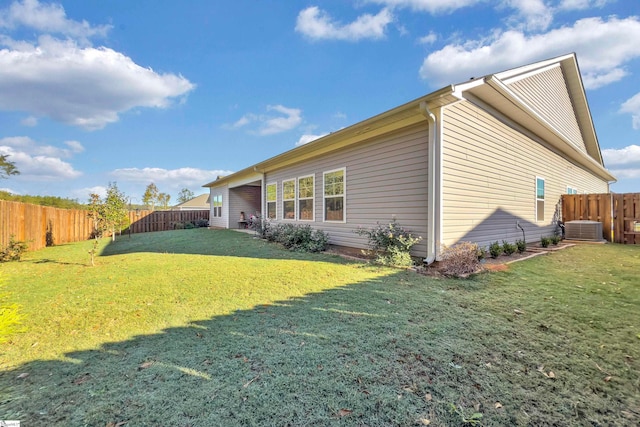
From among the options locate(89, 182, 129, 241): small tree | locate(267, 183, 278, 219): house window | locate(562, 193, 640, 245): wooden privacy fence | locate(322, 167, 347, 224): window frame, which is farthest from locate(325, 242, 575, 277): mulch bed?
locate(89, 182, 129, 241): small tree

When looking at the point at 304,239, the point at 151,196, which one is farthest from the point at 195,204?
the point at 304,239

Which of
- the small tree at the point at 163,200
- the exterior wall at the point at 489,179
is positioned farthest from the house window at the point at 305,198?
the small tree at the point at 163,200

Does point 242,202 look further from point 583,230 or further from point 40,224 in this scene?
point 583,230

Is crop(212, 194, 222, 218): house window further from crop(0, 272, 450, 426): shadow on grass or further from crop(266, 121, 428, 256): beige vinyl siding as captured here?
crop(0, 272, 450, 426): shadow on grass

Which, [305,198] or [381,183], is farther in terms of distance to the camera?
[305,198]

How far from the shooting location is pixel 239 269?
5742mm

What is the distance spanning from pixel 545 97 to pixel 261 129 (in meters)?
15.2

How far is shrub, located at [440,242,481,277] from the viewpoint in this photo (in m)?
5.03

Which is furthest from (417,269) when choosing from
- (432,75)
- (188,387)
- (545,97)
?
(432,75)

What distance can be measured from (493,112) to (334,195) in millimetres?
4897

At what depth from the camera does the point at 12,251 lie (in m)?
7.46

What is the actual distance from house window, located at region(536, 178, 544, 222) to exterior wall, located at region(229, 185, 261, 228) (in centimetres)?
1347

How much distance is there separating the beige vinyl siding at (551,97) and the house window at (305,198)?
6.55m

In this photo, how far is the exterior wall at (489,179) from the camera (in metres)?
5.87
